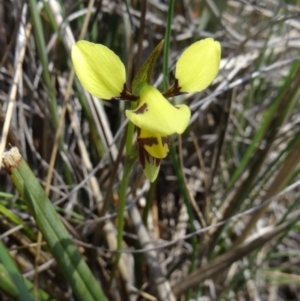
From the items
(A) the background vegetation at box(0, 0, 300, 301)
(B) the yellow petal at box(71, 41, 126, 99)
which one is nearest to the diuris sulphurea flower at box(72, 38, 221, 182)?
Result: (B) the yellow petal at box(71, 41, 126, 99)

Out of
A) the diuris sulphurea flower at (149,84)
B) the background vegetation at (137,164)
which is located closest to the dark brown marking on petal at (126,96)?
the diuris sulphurea flower at (149,84)

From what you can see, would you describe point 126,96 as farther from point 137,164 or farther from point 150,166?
point 137,164

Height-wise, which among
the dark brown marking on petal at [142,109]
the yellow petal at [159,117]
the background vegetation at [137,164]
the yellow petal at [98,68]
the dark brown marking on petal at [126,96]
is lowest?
Answer: the background vegetation at [137,164]

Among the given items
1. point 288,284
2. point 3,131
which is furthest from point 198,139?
point 3,131

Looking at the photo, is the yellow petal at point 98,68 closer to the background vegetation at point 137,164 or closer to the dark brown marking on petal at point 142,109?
the dark brown marking on petal at point 142,109

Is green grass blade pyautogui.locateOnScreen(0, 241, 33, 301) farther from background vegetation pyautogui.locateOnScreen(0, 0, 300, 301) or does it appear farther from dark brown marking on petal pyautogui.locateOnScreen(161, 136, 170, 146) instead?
dark brown marking on petal pyautogui.locateOnScreen(161, 136, 170, 146)

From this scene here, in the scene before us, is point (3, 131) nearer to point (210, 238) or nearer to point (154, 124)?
point (154, 124)

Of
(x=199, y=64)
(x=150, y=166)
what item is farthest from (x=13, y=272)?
(x=199, y=64)

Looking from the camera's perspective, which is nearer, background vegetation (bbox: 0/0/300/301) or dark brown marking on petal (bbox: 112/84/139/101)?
dark brown marking on petal (bbox: 112/84/139/101)
